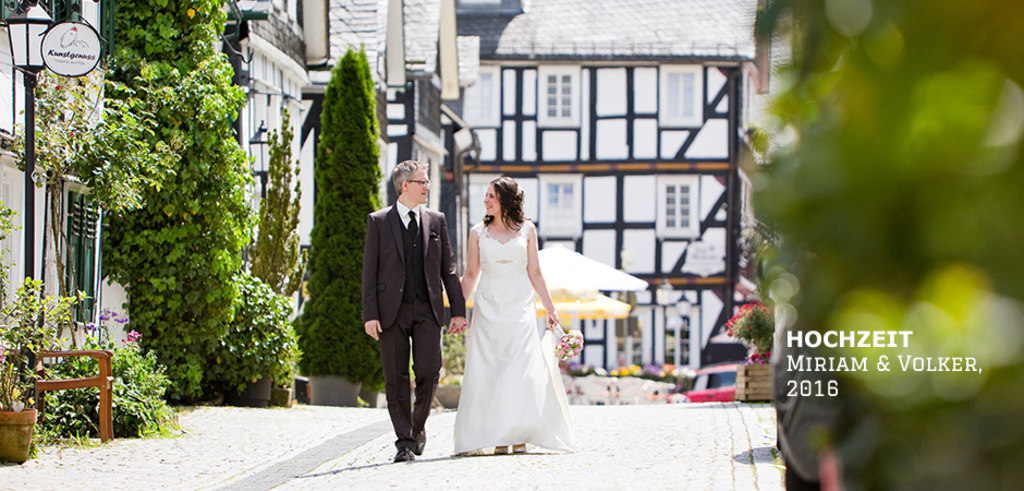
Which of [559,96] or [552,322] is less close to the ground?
[559,96]

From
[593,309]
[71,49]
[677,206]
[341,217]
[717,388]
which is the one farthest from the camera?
[677,206]

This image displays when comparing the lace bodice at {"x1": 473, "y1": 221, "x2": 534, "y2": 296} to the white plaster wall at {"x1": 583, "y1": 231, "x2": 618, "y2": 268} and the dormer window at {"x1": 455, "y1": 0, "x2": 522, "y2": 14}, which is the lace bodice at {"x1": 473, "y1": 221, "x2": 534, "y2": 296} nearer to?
the white plaster wall at {"x1": 583, "y1": 231, "x2": 618, "y2": 268}

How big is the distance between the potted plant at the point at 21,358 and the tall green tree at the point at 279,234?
6478mm

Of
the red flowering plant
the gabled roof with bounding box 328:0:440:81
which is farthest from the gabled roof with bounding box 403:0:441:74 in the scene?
the red flowering plant

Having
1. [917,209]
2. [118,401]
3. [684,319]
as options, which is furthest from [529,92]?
[917,209]

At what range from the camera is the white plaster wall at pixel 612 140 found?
3828 cm

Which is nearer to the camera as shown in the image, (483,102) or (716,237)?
(716,237)

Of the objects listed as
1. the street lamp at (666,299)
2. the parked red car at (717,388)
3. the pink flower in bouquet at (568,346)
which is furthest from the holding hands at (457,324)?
the street lamp at (666,299)

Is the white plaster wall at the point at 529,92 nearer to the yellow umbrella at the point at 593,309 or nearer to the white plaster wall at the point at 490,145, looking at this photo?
the white plaster wall at the point at 490,145

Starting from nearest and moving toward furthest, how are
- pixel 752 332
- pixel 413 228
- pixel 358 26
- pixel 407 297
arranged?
pixel 407 297 < pixel 413 228 < pixel 752 332 < pixel 358 26

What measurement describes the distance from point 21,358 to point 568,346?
323cm

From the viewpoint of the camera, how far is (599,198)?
38281 millimetres

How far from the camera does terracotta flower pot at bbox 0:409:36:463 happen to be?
8.20m

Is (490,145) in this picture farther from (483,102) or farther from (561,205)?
(561,205)
